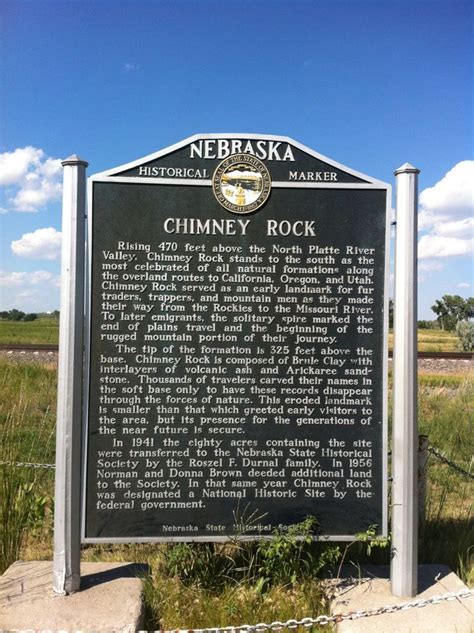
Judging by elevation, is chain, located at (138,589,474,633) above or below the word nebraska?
below

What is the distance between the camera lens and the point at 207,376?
3.56 m

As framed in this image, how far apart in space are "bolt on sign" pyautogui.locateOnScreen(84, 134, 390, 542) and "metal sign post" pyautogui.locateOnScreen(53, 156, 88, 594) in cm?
10

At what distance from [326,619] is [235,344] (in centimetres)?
172

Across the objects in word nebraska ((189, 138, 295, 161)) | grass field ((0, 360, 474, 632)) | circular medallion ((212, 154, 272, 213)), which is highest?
word nebraska ((189, 138, 295, 161))

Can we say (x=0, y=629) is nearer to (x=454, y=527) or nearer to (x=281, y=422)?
(x=281, y=422)

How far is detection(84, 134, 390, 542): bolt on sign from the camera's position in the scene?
352 centimetres

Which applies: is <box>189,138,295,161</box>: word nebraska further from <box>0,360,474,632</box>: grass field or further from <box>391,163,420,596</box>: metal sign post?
<box>0,360,474,632</box>: grass field

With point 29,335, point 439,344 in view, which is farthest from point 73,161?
point 439,344

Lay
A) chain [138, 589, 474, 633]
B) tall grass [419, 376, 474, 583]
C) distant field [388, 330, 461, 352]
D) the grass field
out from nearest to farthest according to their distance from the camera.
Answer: chain [138, 589, 474, 633] < the grass field < tall grass [419, 376, 474, 583] < distant field [388, 330, 461, 352]

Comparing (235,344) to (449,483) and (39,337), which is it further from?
(39,337)

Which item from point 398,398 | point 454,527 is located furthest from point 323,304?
point 454,527

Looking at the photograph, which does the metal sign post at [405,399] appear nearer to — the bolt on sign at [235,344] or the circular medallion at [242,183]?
the bolt on sign at [235,344]

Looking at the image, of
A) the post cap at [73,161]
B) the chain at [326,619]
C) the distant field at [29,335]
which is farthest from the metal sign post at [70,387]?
the distant field at [29,335]

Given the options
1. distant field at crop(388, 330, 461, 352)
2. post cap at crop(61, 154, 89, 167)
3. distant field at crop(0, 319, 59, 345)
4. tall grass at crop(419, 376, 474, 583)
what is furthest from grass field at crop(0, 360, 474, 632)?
distant field at crop(388, 330, 461, 352)
